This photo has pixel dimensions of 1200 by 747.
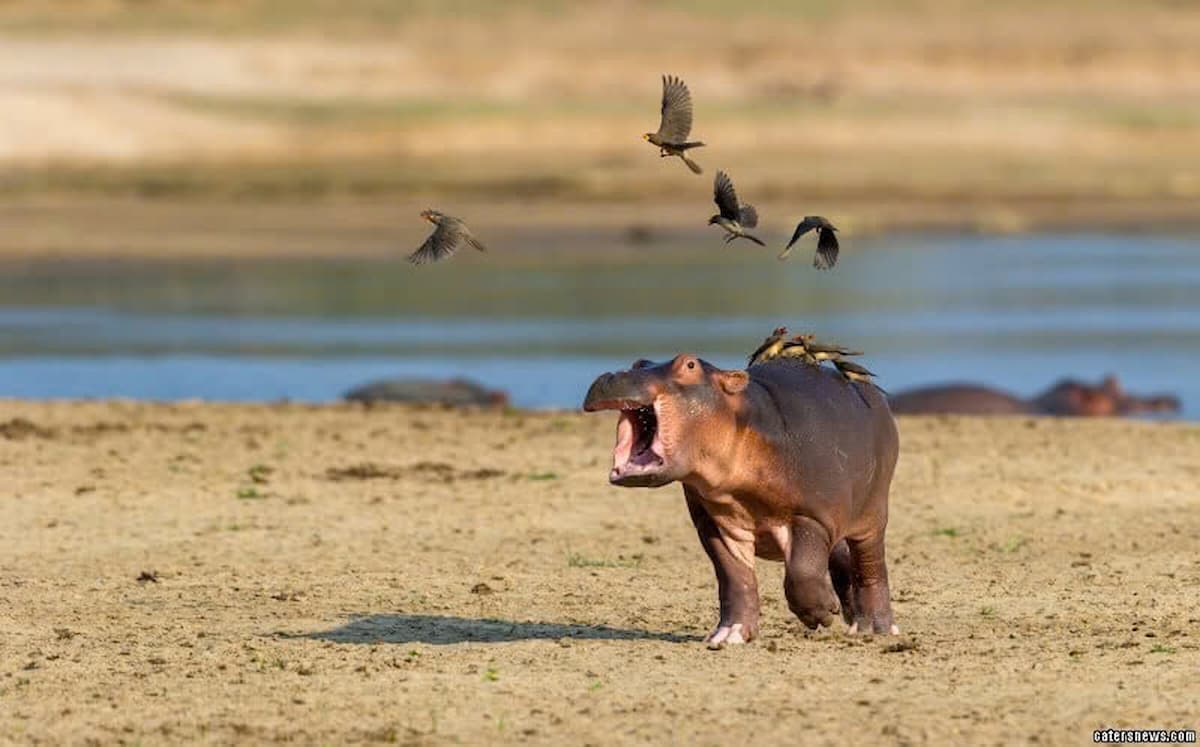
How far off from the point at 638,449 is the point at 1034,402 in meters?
8.64

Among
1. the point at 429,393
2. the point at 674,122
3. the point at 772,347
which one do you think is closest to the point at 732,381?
the point at 772,347

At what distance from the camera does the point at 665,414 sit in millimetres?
6449

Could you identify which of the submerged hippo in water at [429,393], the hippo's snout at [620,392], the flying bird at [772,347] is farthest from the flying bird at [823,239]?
the submerged hippo in water at [429,393]

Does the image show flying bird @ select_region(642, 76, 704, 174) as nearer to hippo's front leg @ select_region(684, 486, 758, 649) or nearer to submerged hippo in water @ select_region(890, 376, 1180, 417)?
hippo's front leg @ select_region(684, 486, 758, 649)

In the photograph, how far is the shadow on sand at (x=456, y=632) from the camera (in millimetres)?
7254

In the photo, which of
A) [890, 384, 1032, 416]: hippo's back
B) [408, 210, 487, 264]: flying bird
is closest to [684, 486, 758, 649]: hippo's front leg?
[408, 210, 487, 264]: flying bird

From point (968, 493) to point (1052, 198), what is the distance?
930 inches

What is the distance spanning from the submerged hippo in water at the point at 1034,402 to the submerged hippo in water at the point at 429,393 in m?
2.46

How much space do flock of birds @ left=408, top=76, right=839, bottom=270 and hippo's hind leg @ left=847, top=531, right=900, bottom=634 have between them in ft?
2.92

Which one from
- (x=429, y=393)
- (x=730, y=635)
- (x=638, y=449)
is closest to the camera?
(x=638, y=449)

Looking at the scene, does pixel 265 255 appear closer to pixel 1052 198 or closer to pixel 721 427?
pixel 1052 198

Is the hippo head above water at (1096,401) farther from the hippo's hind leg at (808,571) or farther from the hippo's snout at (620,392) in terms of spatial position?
the hippo's snout at (620,392)

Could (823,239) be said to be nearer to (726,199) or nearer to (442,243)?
(726,199)

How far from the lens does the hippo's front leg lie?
6.89 m
